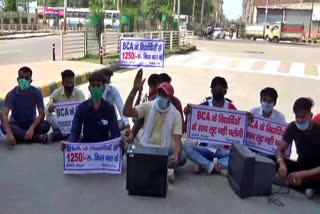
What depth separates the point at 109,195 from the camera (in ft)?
15.4

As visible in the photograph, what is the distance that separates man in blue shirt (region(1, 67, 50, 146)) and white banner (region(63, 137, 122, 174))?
1399 millimetres

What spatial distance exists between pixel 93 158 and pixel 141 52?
4542mm

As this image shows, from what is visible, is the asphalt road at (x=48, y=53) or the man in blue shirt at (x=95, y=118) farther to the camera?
the asphalt road at (x=48, y=53)

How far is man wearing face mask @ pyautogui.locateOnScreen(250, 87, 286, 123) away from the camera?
18.4ft

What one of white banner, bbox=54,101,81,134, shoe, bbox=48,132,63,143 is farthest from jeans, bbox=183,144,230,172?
shoe, bbox=48,132,63,143

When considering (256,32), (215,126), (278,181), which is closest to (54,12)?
(256,32)

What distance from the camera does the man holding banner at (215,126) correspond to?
572 centimetres

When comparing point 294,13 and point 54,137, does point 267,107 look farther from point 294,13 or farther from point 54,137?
point 294,13

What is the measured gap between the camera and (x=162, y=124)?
5.19 m

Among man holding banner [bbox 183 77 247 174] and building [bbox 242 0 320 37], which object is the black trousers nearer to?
man holding banner [bbox 183 77 247 174]

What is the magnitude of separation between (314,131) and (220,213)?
1.40 m

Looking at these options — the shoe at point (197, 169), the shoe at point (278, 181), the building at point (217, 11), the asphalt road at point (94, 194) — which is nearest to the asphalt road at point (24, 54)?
the asphalt road at point (94, 194)

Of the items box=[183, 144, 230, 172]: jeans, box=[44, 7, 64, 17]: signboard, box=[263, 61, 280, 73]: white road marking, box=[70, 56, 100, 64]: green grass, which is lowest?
box=[263, 61, 280, 73]: white road marking

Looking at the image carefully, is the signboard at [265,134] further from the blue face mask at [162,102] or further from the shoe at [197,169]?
the blue face mask at [162,102]
